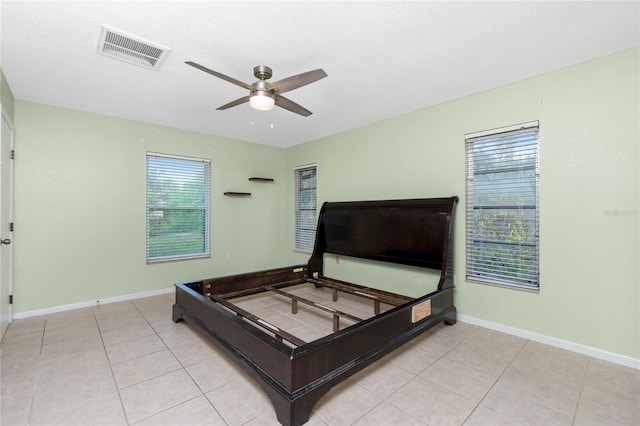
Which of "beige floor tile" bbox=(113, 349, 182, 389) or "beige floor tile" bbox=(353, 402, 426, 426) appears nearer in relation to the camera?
"beige floor tile" bbox=(353, 402, 426, 426)

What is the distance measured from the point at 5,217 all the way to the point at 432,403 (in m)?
4.45

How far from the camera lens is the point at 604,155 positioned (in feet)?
7.89

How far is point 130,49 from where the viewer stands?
232 cm

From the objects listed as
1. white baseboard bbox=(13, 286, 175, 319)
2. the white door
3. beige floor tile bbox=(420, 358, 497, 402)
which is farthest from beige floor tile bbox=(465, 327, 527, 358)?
the white door

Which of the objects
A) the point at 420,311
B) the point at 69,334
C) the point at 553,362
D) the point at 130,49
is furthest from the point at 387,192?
the point at 69,334

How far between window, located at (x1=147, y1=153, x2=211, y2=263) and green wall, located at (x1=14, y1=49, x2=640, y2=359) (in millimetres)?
150

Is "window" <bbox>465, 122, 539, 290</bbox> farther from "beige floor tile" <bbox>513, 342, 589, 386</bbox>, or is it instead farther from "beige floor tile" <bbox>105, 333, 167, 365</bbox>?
"beige floor tile" <bbox>105, 333, 167, 365</bbox>

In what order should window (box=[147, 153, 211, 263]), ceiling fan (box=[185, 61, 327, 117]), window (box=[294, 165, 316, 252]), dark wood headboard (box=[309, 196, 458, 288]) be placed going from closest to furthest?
1. ceiling fan (box=[185, 61, 327, 117])
2. dark wood headboard (box=[309, 196, 458, 288])
3. window (box=[147, 153, 211, 263])
4. window (box=[294, 165, 316, 252])

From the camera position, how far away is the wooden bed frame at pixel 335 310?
5.64 feet

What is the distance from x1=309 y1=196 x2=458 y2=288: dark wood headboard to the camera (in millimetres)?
3207

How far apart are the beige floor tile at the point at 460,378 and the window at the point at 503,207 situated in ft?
3.89

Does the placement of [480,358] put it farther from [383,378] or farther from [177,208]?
[177,208]

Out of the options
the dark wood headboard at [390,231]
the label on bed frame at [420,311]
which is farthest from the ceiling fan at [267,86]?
the label on bed frame at [420,311]

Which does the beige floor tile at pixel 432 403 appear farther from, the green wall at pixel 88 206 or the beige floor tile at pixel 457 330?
the green wall at pixel 88 206
